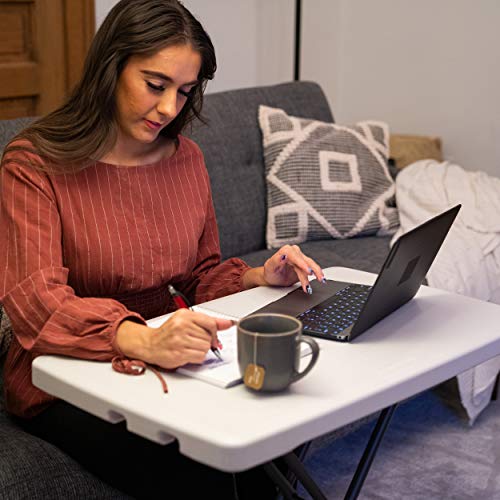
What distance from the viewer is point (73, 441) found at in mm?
1598

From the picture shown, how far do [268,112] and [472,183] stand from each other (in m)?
0.71

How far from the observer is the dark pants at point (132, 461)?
1.52 metres

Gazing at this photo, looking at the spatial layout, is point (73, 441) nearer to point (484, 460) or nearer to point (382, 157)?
point (484, 460)

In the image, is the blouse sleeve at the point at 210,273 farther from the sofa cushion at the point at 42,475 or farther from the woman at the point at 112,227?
the sofa cushion at the point at 42,475

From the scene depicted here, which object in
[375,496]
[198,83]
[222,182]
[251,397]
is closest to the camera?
[251,397]

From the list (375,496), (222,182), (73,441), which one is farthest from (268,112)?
(73,441)

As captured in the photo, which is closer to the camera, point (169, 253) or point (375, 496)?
point (169, 253)

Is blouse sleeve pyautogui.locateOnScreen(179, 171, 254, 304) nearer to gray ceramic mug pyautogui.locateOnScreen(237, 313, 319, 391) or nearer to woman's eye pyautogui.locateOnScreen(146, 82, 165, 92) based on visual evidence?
woman's eye pyautogui.locateOnScreen(146, 82, 165, 92)

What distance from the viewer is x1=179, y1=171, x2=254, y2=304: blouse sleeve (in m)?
1.83

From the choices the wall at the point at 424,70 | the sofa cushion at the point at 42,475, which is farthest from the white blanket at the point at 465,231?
the sofa cushion at the point at 42,475

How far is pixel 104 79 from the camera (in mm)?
1617

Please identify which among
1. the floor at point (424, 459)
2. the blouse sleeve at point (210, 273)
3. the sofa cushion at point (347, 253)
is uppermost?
the blouse sleeve at point (210, 273)

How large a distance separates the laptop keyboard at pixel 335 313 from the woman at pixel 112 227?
0.07m

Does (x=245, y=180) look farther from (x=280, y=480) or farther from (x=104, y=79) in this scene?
(x=280, y=480)
